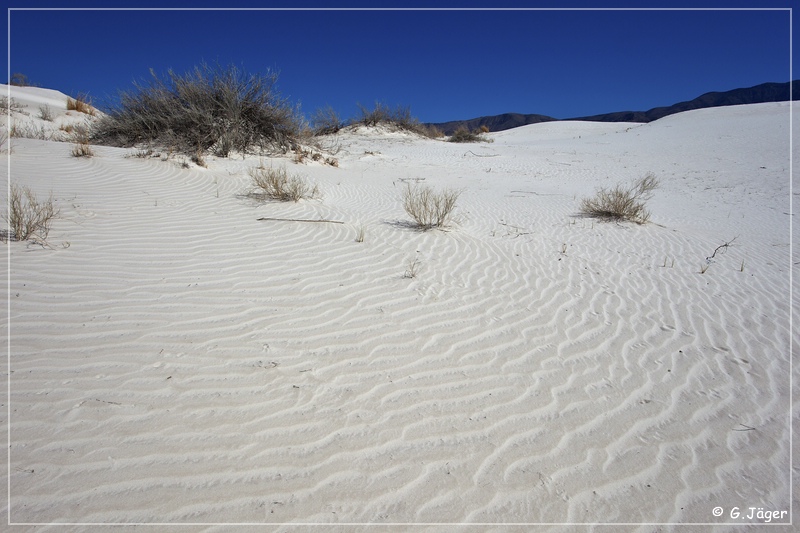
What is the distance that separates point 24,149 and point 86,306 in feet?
23.7

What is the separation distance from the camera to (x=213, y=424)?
2186 millimetres

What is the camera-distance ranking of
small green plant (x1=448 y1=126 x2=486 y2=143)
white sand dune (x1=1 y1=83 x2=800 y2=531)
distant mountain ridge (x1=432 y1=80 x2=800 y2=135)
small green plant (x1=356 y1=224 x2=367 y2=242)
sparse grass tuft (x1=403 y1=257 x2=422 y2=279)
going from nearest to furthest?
white sand dune (x1=1 y1=83 x2=800 y2=531), sparse grass tuft (x1=403 y1=257 x2=422 y2=279), small green plant (x1=356 y1=224 x2=367 y2=242), small green plant (x1=448 y1=126 x2=486 y2=143), distant mountain ridge (x1=432 y1=80 x2=800 y2=135)

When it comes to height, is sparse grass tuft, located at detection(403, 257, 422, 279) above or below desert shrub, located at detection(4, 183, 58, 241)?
below

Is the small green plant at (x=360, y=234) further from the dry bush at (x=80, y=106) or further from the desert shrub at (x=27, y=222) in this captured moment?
the dry bush at (x=80, y=106)

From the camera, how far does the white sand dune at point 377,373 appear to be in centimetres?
190

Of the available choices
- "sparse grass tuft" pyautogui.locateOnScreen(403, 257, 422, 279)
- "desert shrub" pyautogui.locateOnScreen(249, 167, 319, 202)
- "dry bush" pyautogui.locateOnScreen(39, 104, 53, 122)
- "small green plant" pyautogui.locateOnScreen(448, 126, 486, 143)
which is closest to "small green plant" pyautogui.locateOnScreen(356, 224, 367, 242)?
"sparse grass tuft" pyautogui.locateOnScreen(403, 257, 422, 279)

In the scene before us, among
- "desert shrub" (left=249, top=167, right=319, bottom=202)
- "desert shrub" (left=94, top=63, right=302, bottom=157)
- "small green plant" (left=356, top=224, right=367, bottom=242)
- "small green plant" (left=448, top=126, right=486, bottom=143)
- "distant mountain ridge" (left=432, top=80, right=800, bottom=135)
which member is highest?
"distant mountain ridge" (left=432, top=80, right=800, bottom=135)

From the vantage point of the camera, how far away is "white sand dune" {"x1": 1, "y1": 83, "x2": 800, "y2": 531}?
1.90 m

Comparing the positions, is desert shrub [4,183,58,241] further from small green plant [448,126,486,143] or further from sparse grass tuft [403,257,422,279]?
small green plant [448,126,486,143]

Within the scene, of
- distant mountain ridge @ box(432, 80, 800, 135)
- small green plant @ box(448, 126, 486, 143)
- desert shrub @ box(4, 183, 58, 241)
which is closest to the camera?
desert shrub @ box(4, 183, 58, 241)

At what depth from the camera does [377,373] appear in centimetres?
274

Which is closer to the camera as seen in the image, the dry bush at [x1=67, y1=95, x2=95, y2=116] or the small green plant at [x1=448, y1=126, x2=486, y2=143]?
the dry bush at [x1=67, y1=95, x2=95, y2=116]

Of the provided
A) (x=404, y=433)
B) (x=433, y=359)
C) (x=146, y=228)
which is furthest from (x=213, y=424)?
(x=146, y=228)

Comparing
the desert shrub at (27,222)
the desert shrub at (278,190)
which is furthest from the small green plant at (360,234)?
the desert shrub at (27,222)
